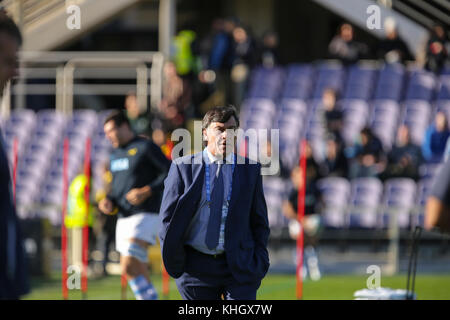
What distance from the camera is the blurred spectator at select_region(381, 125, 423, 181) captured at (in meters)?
19.6

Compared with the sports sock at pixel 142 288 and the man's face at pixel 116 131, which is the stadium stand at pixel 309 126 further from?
the sports sock at pixel 142 288

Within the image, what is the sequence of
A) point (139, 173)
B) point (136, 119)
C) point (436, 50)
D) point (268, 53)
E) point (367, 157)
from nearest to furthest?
point (139, 173), point (136, 119), point (367, 157), point (436, 50), point (268, 53)

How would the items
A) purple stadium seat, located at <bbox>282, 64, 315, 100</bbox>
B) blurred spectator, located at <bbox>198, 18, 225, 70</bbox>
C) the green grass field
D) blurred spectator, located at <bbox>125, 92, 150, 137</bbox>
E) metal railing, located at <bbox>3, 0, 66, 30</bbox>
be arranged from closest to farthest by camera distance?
the green grass field
blurred spectator, located at <bbox>125, 92, 150, 137</bbox>
purple stadium seat, located at <bbox>282, 64, 315, 100</bbox>
blurred spectator, located at <bbox>198, 18, 225, 70</bbox>
metal railing, located at <bbox>3, 0, 66, 30</bbox>

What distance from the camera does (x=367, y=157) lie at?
65.3 feet

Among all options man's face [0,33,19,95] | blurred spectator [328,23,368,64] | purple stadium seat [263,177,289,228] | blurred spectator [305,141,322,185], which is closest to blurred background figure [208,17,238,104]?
blurred spectator [328,23,368,64]

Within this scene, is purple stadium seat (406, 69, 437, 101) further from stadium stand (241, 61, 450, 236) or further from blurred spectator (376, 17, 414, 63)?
blurred spectator (376, 17, 414, 63)

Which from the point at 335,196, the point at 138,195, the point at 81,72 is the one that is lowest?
the point at 335,196

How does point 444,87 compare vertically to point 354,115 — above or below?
above

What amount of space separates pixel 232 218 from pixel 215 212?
0.43 ft

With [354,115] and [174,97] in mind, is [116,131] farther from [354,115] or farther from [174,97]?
[354,115]

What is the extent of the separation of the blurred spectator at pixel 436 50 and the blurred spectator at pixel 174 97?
16.5 feet

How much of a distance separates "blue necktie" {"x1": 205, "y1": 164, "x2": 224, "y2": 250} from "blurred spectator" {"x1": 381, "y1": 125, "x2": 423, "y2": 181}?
1232 cm

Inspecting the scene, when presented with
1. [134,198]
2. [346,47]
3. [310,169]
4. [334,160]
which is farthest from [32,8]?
[134,198]

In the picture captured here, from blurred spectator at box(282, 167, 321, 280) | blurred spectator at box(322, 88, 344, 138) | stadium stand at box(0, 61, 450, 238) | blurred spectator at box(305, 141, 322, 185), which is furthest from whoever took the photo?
blurred spectator at box(322, 88, 344, 138)
